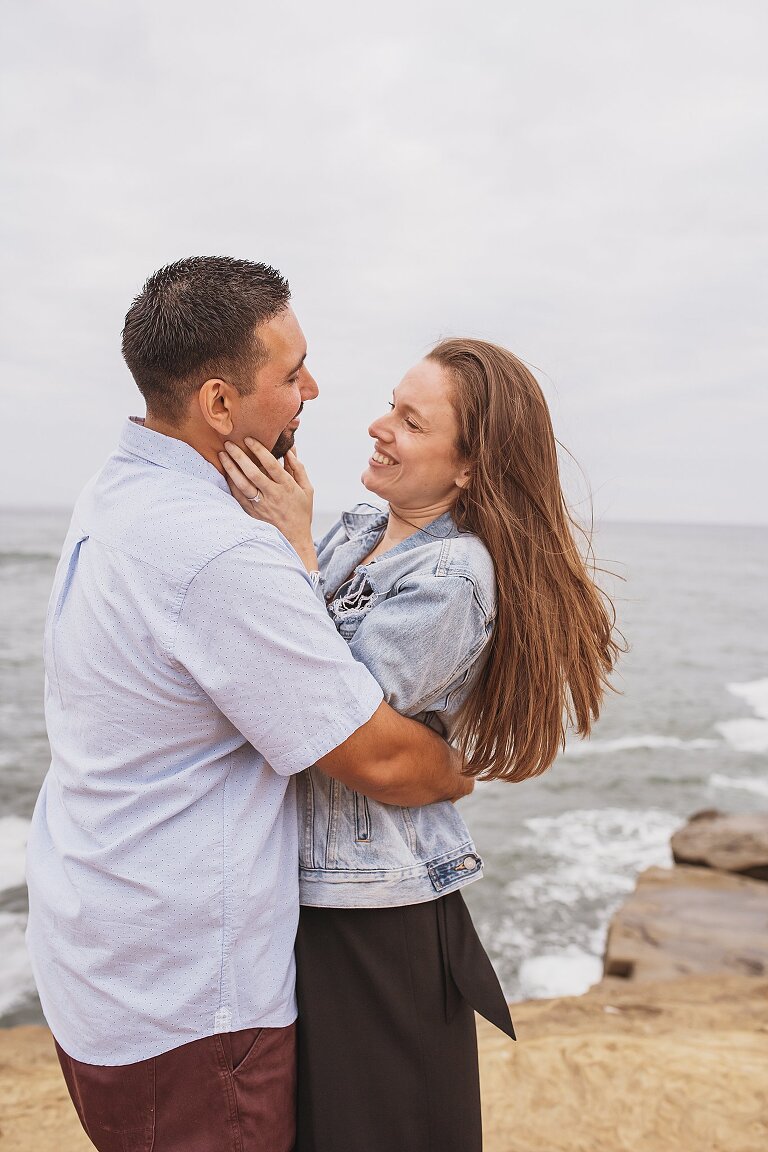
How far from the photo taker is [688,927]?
7.53 m

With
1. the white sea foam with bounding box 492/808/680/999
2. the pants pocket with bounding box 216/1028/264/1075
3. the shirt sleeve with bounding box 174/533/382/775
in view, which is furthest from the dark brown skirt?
the white sea foam with bounding box 492/808/680/999

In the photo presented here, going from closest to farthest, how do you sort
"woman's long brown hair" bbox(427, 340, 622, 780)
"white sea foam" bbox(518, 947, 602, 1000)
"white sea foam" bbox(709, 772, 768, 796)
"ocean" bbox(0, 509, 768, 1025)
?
"woman's long brown hair" bbox(427, 340, 622, 780)
"white sea foam" bbox(518, 947, 602, 1000)
"ocean" bbox(0, 509, 768, 1025)
"white sea foam" bbox(709, 772, 768, 796)

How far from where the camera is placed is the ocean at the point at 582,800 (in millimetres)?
8219

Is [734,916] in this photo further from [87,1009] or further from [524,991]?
[87,1009]

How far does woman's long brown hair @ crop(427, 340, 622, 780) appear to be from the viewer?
7.76 feet

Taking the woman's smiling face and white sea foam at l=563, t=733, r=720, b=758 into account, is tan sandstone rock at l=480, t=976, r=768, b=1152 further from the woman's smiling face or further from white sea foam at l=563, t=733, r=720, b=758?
white sea foam at l=563, t=733, r=720, b=758

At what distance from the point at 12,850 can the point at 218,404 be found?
891 centimetres

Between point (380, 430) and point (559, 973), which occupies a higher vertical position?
point (380, 430)

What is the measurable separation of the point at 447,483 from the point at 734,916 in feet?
21.7

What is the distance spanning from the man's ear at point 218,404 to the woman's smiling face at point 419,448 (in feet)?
1.98

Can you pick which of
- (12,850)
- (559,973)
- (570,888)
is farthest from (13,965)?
(570,888)

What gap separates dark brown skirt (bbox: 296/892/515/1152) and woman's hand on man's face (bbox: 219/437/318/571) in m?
0.87

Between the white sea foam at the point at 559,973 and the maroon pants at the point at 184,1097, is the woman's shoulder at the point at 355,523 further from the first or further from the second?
the white sea foam at the point at 559,973

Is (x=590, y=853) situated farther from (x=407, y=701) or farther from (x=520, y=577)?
(x=407, y=701)
